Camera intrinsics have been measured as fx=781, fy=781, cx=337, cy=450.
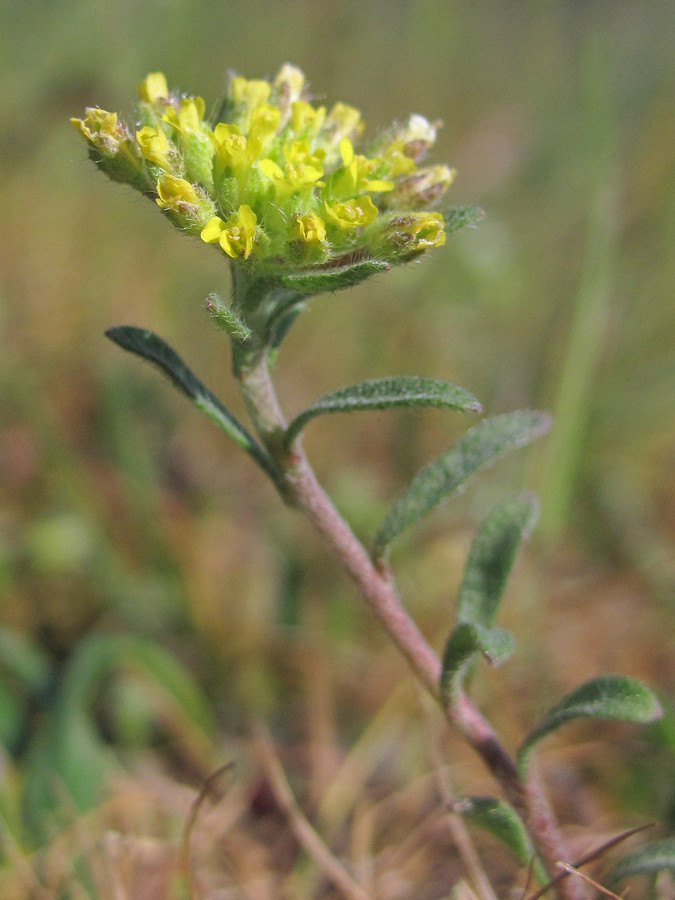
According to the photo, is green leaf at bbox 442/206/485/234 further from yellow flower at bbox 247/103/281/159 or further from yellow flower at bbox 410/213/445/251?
yellow flower at bbox 247/103/281/159

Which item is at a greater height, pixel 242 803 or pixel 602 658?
pixel 242 803

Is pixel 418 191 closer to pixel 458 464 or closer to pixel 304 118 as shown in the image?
pixel 304 118

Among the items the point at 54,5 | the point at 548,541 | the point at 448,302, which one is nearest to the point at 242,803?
the point at 548,541

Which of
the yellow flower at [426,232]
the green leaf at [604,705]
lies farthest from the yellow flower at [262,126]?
the green leaf at [604,705]

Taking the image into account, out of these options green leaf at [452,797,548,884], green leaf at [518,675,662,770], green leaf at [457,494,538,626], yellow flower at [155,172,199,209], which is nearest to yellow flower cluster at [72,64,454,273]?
yellow flower at [155,172,199,209]

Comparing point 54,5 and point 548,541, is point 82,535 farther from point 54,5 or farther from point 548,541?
point 54,5

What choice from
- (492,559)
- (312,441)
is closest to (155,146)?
(492,559)
